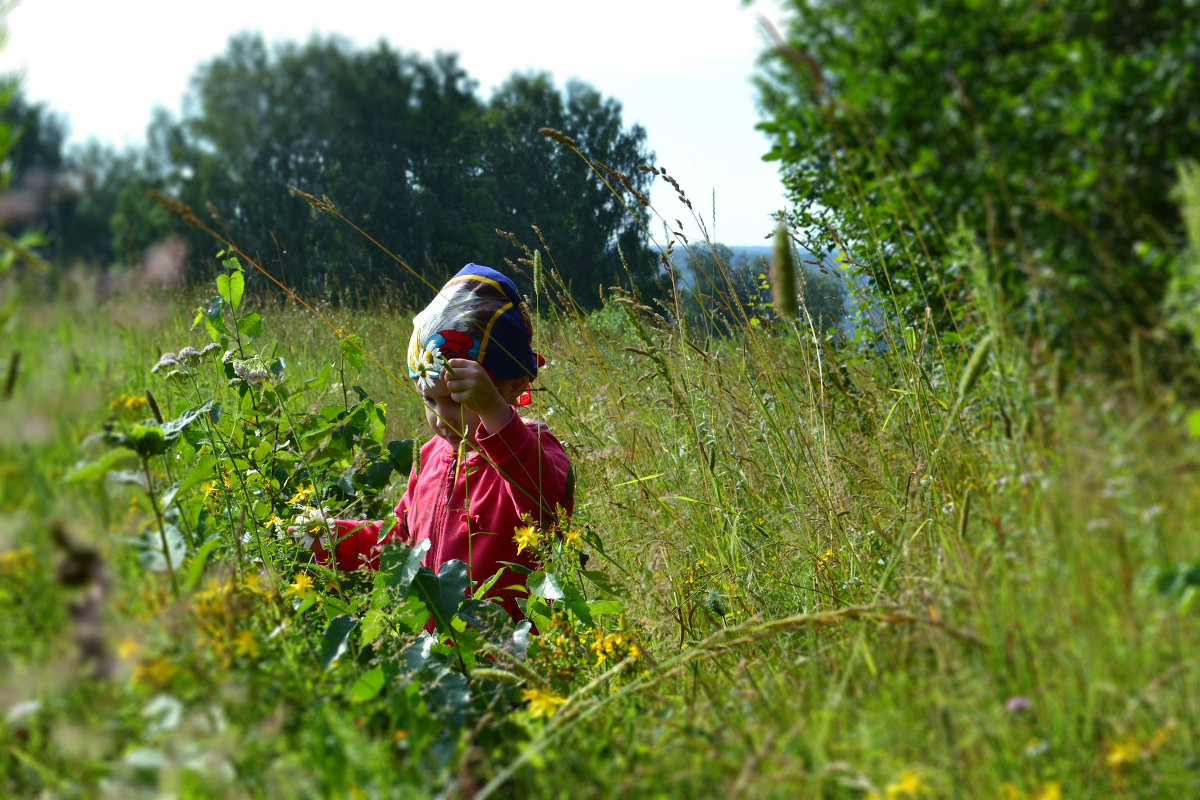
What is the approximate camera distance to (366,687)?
3.72 ft

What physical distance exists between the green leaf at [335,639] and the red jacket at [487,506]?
3.09ft

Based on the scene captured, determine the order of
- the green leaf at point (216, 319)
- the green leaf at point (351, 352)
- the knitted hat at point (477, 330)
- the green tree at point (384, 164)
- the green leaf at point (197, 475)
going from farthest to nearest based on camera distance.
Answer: the green tree at point (384, 164) → the knitted hat at point (477, 330) → the green leaf at point (351, 352) → the green leaf at point (216, 319) → the green leaf at point (197, 475)

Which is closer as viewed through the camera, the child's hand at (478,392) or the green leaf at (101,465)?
the green leaf at (101,465)

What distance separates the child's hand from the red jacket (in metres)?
0.04

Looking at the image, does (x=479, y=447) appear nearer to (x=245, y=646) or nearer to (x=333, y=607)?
(x=333, y=607)

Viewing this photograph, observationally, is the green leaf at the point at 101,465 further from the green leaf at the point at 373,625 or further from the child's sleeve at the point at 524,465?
the child's sleeve at the point at 524,465

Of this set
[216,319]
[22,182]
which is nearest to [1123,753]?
[22,182]

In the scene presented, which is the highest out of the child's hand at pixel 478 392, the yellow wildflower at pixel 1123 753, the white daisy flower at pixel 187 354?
the white daisy flower at pixel 187 354

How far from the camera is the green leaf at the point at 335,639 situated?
122cm

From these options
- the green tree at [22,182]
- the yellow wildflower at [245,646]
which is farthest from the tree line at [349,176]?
the yellow wildflower at [245,646]

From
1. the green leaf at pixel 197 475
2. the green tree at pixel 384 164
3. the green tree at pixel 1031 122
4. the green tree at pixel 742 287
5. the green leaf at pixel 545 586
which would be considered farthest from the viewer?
the green tree at pixel 384 164

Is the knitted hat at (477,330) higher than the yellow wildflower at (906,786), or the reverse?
the knitted hat at (477,330)

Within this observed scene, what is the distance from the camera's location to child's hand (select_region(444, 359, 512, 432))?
229 centimetres

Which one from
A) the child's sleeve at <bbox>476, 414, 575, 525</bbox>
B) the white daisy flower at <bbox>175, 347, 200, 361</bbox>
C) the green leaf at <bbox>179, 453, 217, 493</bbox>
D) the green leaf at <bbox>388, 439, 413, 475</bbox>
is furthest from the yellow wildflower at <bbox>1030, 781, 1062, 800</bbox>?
the white daisy flower at <bbox>175, 347, 200, 361</bbox>
